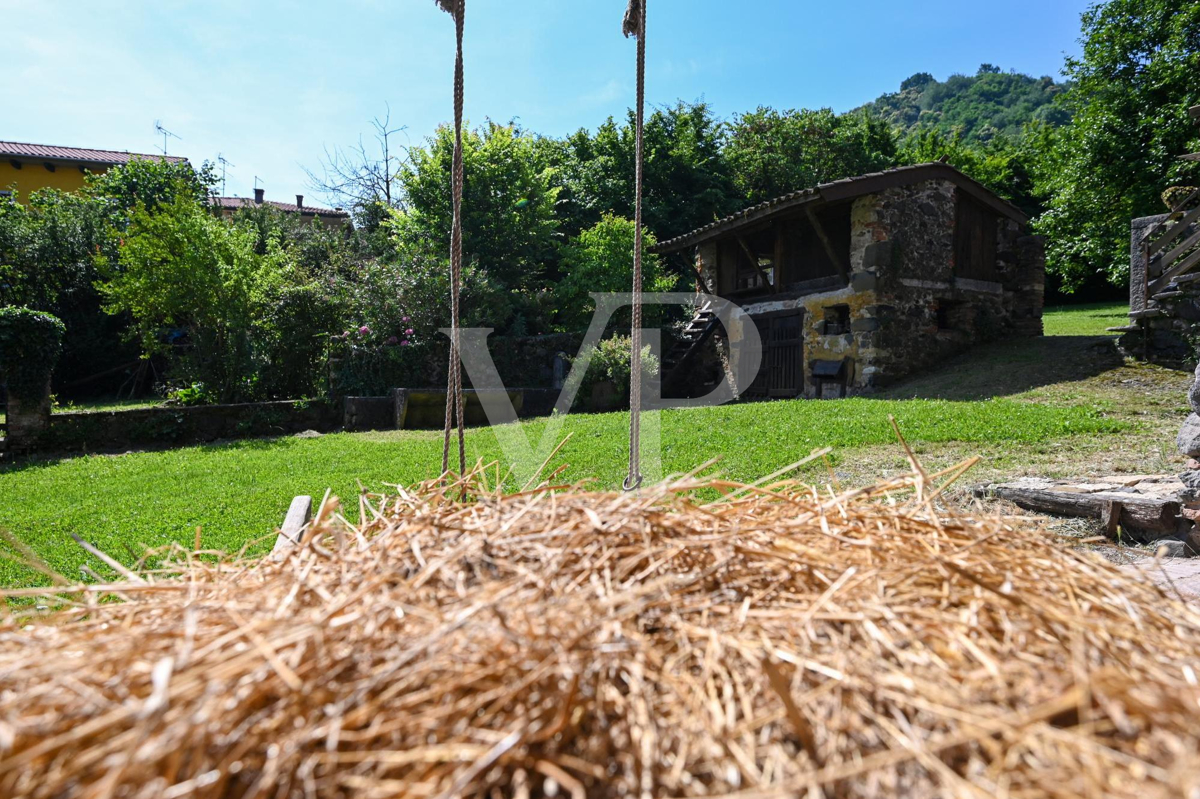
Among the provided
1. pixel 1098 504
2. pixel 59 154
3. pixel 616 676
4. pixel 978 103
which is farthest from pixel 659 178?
pixel 978 103

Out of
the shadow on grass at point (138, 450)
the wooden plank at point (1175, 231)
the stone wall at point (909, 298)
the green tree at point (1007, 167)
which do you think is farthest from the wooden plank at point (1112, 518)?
the green tree at point (1007, 167)

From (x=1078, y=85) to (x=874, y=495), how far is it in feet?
74.2

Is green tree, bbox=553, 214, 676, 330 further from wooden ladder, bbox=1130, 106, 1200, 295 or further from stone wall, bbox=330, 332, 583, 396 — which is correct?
wooden ladder, bbox=1130, 106, 1200, 295

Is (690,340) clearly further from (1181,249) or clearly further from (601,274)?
(1181,249)

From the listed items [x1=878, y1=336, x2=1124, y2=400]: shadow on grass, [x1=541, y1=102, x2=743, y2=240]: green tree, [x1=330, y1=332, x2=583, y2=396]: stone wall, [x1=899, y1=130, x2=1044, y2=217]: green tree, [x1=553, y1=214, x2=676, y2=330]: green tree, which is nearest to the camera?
[x1=878, y1=336, x2=1124, y2=400]: shadow on grass

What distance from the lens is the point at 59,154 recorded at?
82.7ft

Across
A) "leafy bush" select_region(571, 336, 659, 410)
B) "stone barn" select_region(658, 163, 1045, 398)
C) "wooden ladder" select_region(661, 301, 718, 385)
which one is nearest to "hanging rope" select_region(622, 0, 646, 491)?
"leafy bush" select_region(571, 336, 659, 410)

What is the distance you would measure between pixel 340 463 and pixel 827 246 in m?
8.72

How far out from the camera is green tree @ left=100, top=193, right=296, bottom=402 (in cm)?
1104

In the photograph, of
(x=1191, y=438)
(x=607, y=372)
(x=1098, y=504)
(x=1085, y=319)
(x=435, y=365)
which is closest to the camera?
(x=1191, y=438)

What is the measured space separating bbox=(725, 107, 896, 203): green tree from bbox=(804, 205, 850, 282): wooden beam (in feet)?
37.6

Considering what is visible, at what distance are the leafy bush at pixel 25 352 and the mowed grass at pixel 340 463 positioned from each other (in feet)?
3.72

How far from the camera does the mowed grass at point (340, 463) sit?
512 cm

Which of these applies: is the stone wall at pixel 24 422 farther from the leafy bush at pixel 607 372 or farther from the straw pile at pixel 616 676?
the straw pile at pixel 616 676
